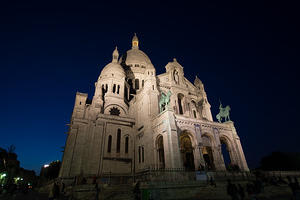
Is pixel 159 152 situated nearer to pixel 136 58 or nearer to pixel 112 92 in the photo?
pixel 112 92

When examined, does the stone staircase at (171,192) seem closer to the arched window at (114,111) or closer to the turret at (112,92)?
the turret at (112,92)

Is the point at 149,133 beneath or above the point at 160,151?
above

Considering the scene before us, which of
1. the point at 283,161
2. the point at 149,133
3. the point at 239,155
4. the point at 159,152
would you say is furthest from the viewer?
the point at 283,161

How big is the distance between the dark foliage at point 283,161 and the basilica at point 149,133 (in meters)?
27.1

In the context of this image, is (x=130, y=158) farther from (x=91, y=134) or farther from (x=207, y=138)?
(x=207, y=138)

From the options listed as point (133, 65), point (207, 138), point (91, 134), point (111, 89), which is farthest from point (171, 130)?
point (133, 65)

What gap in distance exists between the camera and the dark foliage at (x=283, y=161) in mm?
41125

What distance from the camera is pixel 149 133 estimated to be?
82.8ft

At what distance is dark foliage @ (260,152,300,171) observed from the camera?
4112cm

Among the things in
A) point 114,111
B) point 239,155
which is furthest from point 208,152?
point 114,111

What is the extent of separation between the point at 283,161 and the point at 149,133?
4038 cm

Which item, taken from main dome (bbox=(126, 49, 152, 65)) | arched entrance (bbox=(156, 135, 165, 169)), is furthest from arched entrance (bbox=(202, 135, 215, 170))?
main dome (bbox=(126, 49, 152, 65))

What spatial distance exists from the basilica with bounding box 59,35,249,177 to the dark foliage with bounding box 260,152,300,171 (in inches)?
1067

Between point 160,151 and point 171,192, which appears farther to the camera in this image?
point 160,151
